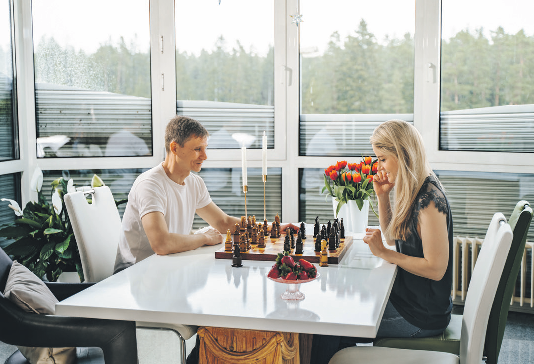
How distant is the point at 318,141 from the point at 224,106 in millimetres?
702

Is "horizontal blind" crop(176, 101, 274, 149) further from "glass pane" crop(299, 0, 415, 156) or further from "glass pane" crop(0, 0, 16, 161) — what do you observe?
"glass pane" crop(0, 0, 16, 161)

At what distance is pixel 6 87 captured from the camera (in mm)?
3475

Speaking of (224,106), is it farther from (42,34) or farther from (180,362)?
(180,362)

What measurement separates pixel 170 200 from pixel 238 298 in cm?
94

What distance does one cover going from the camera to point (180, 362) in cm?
159

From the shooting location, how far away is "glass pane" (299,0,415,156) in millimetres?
3445

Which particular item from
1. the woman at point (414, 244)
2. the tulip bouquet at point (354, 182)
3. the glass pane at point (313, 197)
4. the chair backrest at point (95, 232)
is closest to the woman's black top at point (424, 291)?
the woman at point (414, 244)

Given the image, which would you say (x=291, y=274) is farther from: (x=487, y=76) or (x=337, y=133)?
(x=487, y=76)

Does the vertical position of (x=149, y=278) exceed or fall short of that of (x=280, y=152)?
it falls short

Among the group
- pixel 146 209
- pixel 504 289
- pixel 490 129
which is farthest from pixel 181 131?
pixel 490 129

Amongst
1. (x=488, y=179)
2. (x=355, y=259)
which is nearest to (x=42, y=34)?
(x=355, y=259)

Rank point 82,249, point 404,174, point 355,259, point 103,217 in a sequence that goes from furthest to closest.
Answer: point 103,217 → point 82,249 → point 355,259 → point 404,174

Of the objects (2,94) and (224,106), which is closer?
(2,94)

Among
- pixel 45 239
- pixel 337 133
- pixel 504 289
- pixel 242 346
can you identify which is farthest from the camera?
pixel 337 133
